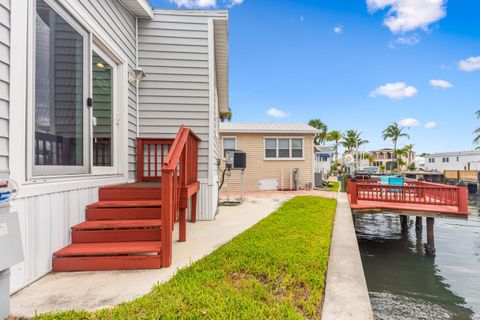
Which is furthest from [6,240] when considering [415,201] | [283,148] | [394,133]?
[394,133]

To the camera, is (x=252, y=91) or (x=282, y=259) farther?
(x=252, y=91)

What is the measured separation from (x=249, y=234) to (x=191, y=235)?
87cm

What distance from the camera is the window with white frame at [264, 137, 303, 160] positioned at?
13078 millimetres

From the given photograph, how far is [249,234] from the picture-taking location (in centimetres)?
378

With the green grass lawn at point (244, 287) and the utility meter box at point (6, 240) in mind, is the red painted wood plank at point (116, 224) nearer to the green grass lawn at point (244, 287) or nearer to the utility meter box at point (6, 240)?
the green grass lawn at point (244, 287)

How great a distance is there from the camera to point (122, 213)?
3.14 m

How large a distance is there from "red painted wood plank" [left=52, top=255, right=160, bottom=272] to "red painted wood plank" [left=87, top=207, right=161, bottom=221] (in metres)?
0.65

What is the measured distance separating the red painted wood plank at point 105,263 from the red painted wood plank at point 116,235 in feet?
1.04

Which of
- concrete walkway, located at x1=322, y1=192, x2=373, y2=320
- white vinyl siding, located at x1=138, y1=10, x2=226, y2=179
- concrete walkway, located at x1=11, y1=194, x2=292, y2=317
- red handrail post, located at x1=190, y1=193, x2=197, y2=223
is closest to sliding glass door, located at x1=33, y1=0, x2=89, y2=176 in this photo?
concrete walkway, located at x1=11, y1=194, x2=292, y2=317

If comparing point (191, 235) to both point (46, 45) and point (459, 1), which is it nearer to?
point (46, 45)

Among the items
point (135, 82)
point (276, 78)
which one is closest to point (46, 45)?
point (135, 82)

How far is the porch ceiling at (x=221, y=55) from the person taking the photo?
5.16m

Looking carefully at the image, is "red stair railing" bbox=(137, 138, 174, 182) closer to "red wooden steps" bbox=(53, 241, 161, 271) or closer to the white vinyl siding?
the white vinyl siding

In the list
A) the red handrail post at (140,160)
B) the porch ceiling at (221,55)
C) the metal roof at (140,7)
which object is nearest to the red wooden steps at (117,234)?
the red handrail post at (140,160)
